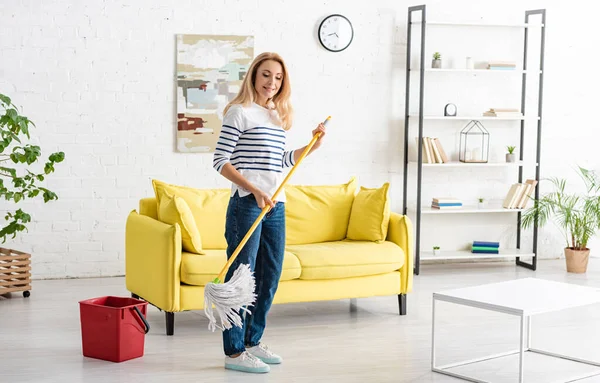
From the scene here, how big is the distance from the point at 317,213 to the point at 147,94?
1749 millimetres

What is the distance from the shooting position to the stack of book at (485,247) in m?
6.91

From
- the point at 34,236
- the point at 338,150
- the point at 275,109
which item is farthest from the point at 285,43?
the point at 275,109

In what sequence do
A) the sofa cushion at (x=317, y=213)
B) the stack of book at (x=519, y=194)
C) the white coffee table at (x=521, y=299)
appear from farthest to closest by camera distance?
the stack of book at (x=519, y=194) < the sofa cushion at (x=317, y=213) < the white coffee table at (x=521, y=299)

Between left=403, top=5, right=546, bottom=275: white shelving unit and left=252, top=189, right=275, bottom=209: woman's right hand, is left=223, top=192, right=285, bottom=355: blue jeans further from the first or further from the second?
left=403, top=5, right=546, bottom=275: white shelving unit

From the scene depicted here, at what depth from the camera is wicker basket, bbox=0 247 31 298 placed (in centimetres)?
550

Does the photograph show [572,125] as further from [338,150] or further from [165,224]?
[165,224]

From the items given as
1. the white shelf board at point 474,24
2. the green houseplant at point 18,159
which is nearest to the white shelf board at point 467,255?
the white shelf board at point 474,24

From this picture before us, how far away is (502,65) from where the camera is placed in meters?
6.82

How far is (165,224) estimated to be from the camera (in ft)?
15.2

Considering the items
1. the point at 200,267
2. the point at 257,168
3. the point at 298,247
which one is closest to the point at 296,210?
the point at 298,247

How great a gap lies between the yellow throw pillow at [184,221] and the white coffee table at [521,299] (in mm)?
1382

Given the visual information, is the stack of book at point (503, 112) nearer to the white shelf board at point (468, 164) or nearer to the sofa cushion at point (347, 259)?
the white shelf board at point (468, 164)

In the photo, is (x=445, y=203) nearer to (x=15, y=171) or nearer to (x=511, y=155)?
(x=511, y=155)

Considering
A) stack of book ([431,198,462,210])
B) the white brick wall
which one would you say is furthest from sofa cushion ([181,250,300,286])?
stack of book ([431,198,462,210])
